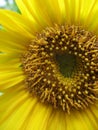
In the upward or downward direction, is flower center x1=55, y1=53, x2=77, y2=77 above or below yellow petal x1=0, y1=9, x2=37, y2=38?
below

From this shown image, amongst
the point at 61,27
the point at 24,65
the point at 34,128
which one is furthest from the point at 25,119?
the point at 61,27

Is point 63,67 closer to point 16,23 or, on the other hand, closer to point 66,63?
point 66,63

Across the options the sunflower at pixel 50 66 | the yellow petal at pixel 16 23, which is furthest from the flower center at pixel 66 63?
the yellow petal at pixel 16 23

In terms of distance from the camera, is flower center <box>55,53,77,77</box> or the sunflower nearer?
the sunflower

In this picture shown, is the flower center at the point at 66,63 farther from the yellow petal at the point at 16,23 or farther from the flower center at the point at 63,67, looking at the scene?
the yellow petal at the point at 16,23

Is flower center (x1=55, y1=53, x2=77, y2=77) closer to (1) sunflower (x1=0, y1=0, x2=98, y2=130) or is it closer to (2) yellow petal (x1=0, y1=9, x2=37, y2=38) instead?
(1) sunflower (x1=0, y1=0, x2=98, y2=130)

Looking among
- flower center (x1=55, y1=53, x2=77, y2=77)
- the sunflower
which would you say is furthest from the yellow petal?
flower center (x1=55, y1=53, x2=77, y2=77)

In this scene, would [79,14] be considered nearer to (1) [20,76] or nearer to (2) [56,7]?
(2) [56,7]

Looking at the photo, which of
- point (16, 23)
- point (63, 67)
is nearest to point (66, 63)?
point (63, 67)
